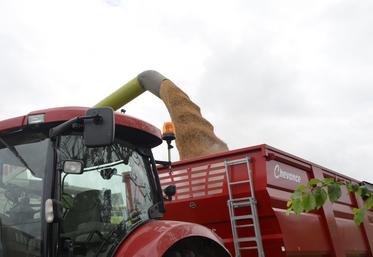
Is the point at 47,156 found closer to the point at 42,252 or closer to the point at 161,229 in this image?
the point at 42,252

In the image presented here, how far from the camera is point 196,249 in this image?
3.09 m

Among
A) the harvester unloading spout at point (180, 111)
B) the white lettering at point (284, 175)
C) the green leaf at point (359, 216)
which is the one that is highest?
the harvester unloading spout at point (180, 111)

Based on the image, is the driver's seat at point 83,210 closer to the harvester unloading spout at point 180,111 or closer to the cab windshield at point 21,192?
the cab windshield at point 21,192

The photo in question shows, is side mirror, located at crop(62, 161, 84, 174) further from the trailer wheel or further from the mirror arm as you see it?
the trailer wheel

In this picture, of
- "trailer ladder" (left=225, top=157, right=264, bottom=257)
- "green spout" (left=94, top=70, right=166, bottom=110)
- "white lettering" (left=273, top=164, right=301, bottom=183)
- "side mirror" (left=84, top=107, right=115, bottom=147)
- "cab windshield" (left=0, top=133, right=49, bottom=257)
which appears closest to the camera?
"side mirror" (left=84, top=107, right=115, bottom=147)

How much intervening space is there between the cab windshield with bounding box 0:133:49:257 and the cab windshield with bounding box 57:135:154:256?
0.45 feet

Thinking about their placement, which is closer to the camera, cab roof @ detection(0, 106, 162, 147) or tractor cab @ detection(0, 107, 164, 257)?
tractor cab @ detection(0, 107, 164, 257)

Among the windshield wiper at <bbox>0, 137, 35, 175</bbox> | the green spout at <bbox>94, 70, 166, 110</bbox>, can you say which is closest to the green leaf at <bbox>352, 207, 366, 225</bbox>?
the windshield wiper at <bbox>0, 137, 35, 175</bbox>

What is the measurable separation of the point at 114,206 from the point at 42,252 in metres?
0.55

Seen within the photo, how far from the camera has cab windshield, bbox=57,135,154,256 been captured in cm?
265

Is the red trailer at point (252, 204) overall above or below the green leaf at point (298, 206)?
above

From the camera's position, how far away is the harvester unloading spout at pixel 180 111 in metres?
6.27

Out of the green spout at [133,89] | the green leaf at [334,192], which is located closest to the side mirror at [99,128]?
the green leaf at [334,192]

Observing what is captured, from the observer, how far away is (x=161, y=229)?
2871mm
